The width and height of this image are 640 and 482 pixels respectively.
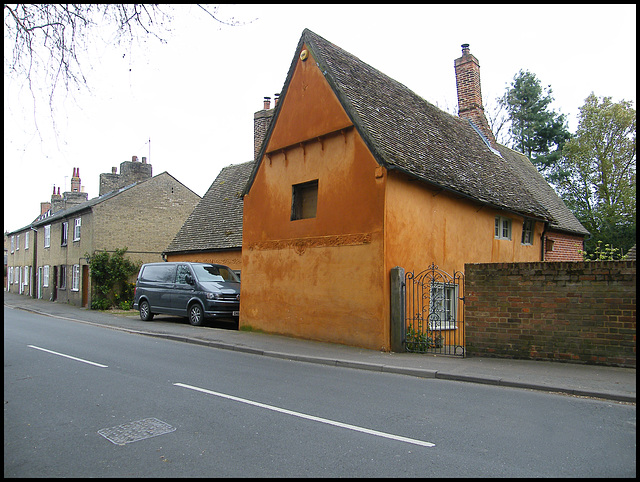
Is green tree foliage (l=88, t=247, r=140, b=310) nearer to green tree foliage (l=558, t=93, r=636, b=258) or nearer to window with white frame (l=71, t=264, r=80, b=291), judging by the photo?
window with white frame (l=71, t=264, r=80, b=291)

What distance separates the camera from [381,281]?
11.3 meters

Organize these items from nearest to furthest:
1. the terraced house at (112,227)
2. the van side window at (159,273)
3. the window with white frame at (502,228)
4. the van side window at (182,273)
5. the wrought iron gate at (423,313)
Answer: the wrought iron gate at (423,313)
the window with white frame at (502,228)
the van side window at (182,273)
the van side window at (159,273)
the terraced house at (112,227)

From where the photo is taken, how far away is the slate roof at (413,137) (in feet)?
40.5

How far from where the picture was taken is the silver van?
52.2 ft

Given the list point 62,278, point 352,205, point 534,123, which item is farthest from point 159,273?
point 534,123

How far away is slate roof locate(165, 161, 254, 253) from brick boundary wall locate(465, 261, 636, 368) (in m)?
11.3

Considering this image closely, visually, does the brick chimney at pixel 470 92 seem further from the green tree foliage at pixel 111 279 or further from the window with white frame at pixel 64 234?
the window with white frame at pixel 64 234

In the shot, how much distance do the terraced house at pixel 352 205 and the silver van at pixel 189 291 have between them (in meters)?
1.22

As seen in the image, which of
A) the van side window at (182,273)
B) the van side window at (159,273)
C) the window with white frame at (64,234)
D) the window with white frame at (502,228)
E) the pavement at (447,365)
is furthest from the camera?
the window with white frame at (64,234)

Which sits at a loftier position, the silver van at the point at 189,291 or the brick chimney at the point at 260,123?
the brick chimney at the point at 260,123

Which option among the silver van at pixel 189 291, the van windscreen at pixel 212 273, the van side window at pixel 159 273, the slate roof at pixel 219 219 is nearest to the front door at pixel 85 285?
the slate roof at pixel 219 219

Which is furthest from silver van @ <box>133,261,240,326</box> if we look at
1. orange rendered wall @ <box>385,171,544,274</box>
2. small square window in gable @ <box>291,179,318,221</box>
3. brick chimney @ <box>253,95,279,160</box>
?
brick chimney @ <box>253,95,279,160</box>

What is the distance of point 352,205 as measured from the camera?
1220cm

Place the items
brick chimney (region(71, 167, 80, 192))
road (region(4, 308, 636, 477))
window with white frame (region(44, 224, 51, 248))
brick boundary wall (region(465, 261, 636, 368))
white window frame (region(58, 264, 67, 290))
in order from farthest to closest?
brick chimney (region(71, 167, 80, 192)), window with white frame (region(44, 224, 51, 248)), white window frame (region(58, 264, 67, 290)), brick boundary wall (region(465, 261, 636, 368)), road (region(4, 308, 636, 477))
